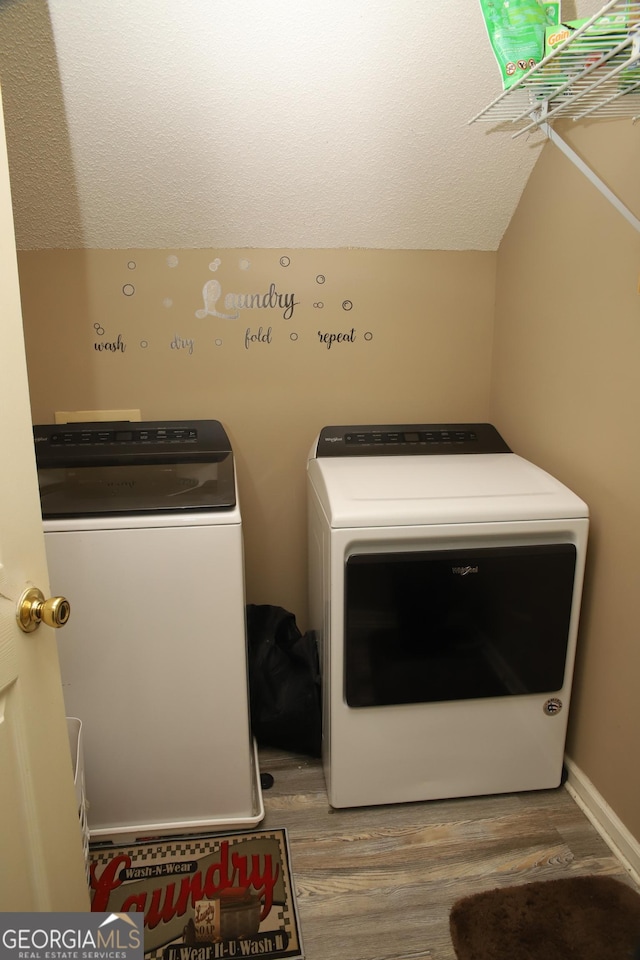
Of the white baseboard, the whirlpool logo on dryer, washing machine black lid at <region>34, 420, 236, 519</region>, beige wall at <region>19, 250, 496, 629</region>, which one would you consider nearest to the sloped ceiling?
beige wall at <region>19, 250, 496, 629</region>

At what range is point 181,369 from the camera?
2055 mm

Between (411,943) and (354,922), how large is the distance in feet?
0.44

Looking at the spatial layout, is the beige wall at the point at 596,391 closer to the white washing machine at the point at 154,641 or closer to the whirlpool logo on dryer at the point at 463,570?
the whirlpool logo on dryer at the point at 463,570

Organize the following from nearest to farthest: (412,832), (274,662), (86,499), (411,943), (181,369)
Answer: (411,943) < (86,499) < (412,832) < (274,662) < (181,369)

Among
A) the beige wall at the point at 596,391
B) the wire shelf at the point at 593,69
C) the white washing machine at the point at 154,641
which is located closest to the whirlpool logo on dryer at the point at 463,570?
the beige wall at the point at 596,391

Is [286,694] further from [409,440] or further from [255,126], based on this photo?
[255,126]

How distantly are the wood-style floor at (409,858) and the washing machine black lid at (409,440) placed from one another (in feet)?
3.40

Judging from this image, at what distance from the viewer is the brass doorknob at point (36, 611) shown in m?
0.90

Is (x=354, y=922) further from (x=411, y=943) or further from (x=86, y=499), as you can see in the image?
(x=86, y=499)

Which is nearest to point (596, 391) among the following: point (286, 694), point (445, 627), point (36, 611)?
point (445, 627)

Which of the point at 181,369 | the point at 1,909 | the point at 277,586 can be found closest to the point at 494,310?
the point at 181,369

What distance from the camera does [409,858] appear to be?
5.09 feet

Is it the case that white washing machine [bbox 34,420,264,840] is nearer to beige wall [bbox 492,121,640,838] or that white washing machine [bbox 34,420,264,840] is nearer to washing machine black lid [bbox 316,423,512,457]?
washing machine black lid [bbox 316,423,512,457]
